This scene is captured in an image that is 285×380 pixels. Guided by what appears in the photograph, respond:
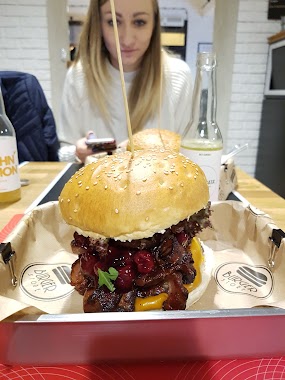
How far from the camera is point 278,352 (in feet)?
1.92

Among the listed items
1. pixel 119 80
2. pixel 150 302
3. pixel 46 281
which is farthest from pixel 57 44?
pixel 150 302

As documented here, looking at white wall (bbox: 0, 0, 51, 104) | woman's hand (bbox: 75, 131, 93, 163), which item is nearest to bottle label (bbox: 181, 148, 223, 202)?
woman's hand (bbox: 75, 131, 93, 163)

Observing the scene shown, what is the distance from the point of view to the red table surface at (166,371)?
0.55 meters

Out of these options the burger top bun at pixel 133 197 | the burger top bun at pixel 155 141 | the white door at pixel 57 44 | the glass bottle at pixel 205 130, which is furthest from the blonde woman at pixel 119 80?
the white door at pixel 57 44

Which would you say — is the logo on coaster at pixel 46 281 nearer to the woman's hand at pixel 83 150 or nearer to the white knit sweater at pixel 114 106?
the woman's hand at pixel 83 150

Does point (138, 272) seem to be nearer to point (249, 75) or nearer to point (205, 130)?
point (205, 130)

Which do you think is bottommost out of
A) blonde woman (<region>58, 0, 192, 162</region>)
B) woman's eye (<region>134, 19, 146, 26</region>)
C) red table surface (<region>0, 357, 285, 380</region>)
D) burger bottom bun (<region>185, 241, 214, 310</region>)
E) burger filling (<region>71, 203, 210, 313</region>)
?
red table surface (<region>0, 357, 285, 380</region>)

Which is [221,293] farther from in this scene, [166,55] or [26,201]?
[166,55]

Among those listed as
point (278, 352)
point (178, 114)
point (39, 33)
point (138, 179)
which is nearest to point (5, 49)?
point (39, 33)

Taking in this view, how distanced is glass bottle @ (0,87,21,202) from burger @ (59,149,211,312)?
0.50 m

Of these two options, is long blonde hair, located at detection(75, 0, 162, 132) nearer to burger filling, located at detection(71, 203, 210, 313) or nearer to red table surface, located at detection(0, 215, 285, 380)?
burger filling, located at detection(71, 203, 210, 313)

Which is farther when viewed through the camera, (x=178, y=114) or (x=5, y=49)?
(x=5, y=49)

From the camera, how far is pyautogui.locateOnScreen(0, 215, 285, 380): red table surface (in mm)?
550

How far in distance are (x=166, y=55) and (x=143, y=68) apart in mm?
309
